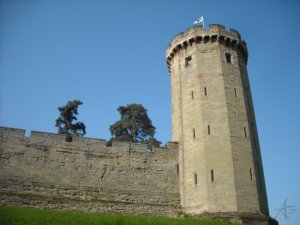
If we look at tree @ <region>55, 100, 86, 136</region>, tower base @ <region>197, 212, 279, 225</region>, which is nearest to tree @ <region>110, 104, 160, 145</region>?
tree @ <region>55, 100, 86, 136</region>

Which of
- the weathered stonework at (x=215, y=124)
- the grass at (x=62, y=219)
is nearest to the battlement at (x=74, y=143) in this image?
the weathered stonework at (x=215, y=124)

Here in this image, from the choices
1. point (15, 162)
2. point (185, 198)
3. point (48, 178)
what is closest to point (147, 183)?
point (185, 198)

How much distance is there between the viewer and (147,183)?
22.0 m

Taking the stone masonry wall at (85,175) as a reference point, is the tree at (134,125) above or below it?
above

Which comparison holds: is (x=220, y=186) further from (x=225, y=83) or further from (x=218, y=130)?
(x=225, y=83)

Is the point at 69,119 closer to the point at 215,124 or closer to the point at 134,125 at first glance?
the point at 134,125

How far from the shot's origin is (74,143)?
21.7 m

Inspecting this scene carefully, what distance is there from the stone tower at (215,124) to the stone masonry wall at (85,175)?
1.40 m

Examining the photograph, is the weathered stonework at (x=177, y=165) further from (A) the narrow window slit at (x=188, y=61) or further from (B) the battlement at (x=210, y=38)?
(B) the battlement at (x=210, y=38)

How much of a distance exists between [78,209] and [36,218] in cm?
423

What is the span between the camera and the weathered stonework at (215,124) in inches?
814

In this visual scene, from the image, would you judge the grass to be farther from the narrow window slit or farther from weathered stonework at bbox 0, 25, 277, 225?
the narrow window slit

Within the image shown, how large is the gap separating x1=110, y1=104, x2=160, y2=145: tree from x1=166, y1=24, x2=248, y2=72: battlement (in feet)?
40.5

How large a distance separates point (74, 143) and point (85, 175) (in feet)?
6.35
